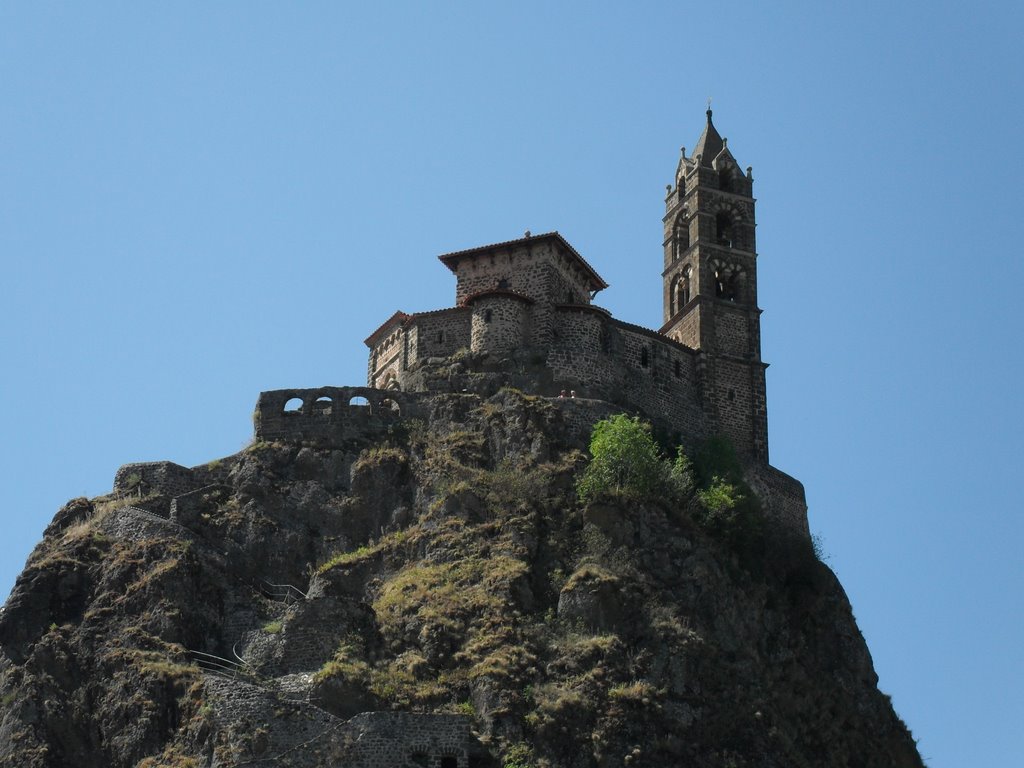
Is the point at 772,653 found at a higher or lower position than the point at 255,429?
lower

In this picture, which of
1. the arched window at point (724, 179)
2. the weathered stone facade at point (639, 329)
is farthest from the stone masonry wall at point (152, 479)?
the arched window at point (724, 179)

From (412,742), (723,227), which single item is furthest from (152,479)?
(723,227)

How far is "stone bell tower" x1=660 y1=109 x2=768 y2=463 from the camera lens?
299 feet

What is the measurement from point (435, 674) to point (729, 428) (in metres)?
24.3

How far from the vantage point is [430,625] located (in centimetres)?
7312

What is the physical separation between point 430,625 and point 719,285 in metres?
29.2

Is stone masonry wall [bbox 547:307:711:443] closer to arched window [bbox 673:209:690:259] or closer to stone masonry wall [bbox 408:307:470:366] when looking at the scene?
stone masonry wall [bbox 408:307:470:366]

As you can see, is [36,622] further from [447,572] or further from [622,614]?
[622,614]

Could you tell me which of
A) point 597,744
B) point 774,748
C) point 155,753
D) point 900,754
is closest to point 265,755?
point 155,753

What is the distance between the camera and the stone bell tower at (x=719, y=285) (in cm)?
9100

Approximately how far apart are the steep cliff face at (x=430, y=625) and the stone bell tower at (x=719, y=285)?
30.6 feet

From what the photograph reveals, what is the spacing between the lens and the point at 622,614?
73.6 meters

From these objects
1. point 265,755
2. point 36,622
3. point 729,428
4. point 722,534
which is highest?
point 729,428

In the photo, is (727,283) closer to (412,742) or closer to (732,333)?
(732,333)
